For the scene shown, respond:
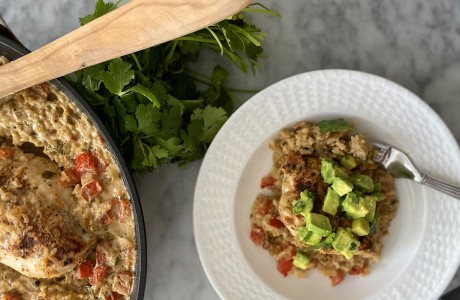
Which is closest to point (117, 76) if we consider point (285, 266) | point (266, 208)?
point (266, 208)

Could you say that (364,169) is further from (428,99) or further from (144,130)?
(144,130)

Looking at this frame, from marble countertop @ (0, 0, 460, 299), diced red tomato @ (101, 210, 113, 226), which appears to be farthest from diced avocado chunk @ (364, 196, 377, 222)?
diced red tomato @ (101, 210, 113, 226)

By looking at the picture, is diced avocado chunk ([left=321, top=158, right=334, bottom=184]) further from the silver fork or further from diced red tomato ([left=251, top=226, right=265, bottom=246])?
diced red tomato ([left=251, top=226, right=265, bottom=246])

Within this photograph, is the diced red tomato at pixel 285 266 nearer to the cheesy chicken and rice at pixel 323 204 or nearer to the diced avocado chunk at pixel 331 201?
the cheesy chicken and rice at pixel 323 204

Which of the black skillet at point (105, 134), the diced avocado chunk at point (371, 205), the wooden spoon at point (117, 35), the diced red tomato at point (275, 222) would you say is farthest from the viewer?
the diced red tomato at point (275, 222)

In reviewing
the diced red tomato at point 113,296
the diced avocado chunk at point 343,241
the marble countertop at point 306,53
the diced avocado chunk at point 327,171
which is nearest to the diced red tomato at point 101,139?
the marble countertop at point 306,53

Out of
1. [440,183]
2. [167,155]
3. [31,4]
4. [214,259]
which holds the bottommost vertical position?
[214,259]

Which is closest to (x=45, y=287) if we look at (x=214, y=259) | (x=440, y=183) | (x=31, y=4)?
(x=214, y=259)
